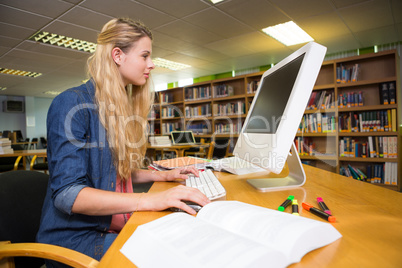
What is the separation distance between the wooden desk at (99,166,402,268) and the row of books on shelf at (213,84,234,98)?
14.4 ft

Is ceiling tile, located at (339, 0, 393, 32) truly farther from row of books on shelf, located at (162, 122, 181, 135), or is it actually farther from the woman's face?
row of books on shelf, located at (162, 122, 181, 135)

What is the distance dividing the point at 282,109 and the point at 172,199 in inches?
17.4

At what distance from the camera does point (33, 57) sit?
15.6 ft

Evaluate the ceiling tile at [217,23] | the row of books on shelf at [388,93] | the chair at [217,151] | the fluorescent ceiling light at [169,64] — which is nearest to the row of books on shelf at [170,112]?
the fluorescent ceiling light at [169,64]

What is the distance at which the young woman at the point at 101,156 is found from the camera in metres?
0.63

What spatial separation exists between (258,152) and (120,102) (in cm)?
55

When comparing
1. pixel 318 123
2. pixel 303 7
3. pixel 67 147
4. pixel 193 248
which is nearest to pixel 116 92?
pixel 67 147

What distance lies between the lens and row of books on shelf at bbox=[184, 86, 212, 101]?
548 centimetres

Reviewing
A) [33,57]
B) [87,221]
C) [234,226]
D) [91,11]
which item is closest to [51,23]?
[91,11]

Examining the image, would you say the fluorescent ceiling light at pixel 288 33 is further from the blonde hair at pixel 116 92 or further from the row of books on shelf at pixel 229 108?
the blonde hair at pixel 116 92

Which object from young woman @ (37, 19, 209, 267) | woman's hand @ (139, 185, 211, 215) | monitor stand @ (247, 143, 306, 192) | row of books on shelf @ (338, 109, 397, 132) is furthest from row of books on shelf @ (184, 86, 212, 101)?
woman's hand @ (139, 185, 211, 215)

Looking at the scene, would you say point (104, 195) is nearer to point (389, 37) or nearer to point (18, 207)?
point (18, 207)

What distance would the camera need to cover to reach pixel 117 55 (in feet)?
3.01

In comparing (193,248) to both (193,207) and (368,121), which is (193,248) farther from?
(368,121)
